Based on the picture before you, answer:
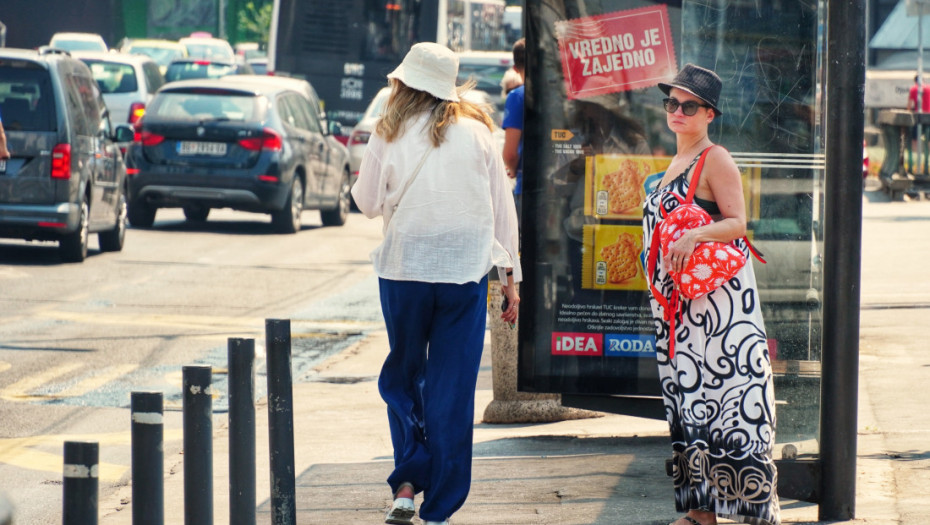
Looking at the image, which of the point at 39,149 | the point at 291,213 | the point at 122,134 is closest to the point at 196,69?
the point at 291,213

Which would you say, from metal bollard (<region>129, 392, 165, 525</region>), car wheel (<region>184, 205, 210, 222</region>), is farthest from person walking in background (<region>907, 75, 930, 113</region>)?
metal bollard (<region>129, 392, 165, 525</region>)

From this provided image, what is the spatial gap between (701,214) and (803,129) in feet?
3.89

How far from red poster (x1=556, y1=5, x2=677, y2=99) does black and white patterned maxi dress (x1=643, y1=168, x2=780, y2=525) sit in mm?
1435

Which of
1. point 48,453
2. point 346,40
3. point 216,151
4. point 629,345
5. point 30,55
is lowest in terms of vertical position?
point 48,453

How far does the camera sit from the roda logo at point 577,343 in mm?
6379

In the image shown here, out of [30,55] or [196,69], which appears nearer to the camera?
[30,55]

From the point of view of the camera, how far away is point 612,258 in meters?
6.31

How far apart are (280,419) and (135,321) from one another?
6719mm

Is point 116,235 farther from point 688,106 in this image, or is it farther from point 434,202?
point 688,106

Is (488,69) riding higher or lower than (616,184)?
higher

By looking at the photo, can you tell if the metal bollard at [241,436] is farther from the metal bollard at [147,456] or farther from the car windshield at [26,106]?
the car windshield at [26,106]

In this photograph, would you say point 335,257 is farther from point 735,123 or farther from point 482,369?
point 735,123

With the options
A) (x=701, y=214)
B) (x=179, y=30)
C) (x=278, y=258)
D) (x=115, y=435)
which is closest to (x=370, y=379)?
(x=115, y=435)

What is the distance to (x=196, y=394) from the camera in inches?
167
